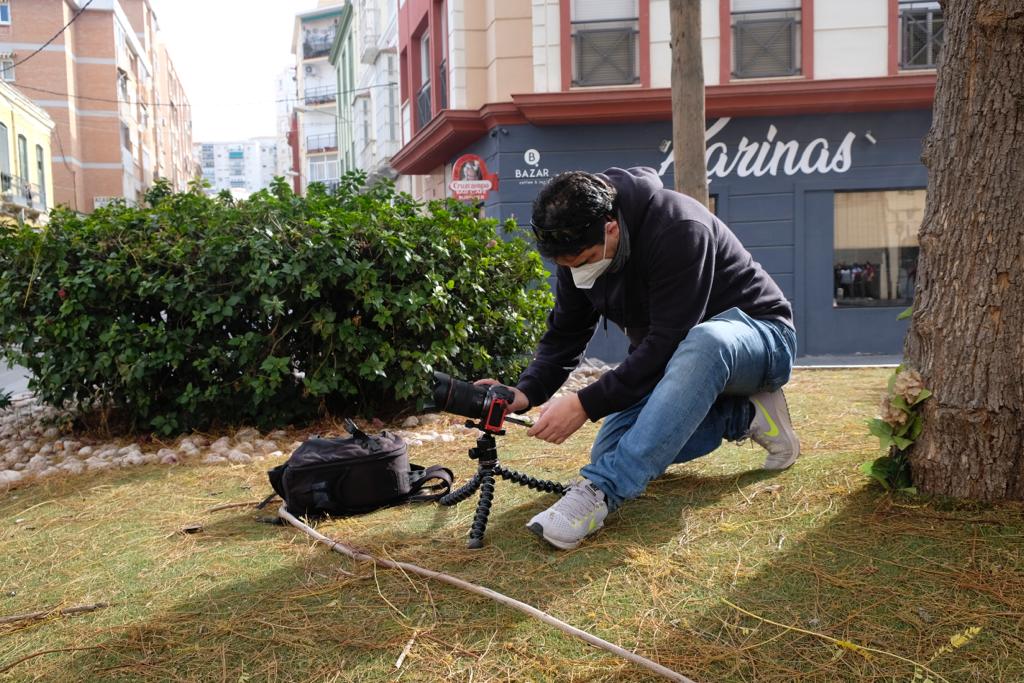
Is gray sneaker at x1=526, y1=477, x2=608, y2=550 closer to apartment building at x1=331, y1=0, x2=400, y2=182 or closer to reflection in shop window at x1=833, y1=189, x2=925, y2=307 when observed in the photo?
reflection in shop window at x1=833, y1=189, x2=925, y2=307

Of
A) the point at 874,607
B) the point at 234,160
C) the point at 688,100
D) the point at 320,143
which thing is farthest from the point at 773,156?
the point at 234,160

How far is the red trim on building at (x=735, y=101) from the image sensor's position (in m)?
12.9

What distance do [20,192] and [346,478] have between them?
33679 mm

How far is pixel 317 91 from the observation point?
66.5 m

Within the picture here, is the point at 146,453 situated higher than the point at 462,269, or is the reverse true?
the point at 462,269

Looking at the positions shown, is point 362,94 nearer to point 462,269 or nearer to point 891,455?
point 462,269

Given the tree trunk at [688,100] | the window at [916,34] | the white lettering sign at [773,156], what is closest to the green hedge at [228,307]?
the tree trunk at [688,100]

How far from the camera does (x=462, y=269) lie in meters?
6.07

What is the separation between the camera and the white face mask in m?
3.14

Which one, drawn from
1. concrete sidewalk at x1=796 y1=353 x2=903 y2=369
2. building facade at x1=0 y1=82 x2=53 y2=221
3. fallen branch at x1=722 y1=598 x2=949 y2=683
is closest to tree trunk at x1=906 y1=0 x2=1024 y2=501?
fallen branch at x1=722 y1=598 x2=949 y2=683

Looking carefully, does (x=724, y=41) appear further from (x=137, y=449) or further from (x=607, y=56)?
(x=137, y=449)

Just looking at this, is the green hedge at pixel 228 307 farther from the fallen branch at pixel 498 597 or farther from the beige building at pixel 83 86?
the beige building at pixel 83 86

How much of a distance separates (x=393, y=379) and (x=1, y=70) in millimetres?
44822

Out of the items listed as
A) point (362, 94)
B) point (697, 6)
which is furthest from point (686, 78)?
point (362, 94)
